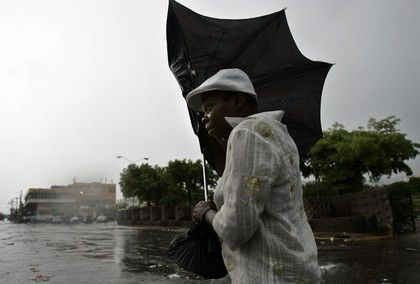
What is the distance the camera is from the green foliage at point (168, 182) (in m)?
40.3

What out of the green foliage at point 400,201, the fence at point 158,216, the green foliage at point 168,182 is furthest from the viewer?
the green foliage at point 168,182

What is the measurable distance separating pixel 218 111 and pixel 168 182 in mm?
A: 39541

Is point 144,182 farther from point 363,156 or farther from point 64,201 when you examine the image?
point 64,201

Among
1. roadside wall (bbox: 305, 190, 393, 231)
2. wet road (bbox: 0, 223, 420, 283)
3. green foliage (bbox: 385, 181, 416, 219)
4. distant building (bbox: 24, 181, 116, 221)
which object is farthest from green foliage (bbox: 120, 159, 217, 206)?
distant building (bbox: 24, 181, 116, 221)

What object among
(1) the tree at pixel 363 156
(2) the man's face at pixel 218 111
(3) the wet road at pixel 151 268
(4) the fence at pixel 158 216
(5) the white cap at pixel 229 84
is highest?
(1) the tree at pixel 363 156

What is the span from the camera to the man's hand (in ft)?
5.10

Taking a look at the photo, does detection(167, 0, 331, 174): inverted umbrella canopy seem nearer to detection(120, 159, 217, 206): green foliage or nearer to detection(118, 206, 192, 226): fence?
detection(118, 206, 192, 226): fence

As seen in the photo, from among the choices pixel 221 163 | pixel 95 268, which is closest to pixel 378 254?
pixel 95 268

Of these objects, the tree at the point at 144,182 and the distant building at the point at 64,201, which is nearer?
the tree at the point at 144,182

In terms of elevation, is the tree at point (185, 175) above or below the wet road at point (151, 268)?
above

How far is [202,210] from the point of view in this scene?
156cm

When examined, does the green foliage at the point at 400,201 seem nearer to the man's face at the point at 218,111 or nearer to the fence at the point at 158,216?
the man's face at the point at 218,111

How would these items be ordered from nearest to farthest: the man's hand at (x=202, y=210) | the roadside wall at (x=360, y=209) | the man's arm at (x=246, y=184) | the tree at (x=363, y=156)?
the man's arm at (x=246, y=184) → the man's hand at (x=202, y=210) → the roadside wall at (x=360, y=209) → the tree at (x=363, y=156)

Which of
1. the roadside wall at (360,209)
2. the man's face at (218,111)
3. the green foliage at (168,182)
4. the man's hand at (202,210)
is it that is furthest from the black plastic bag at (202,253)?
the green foliage at (168,182)
